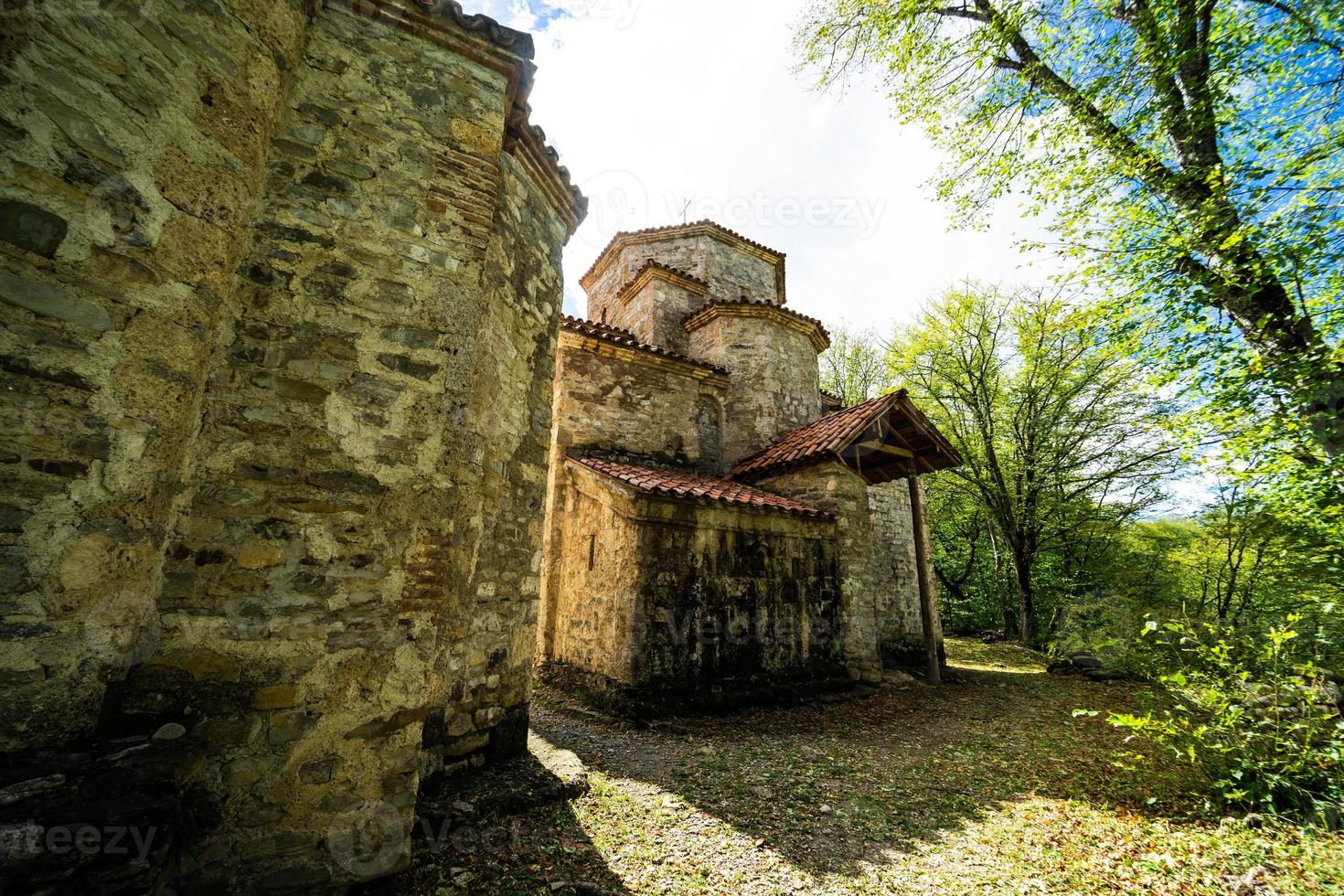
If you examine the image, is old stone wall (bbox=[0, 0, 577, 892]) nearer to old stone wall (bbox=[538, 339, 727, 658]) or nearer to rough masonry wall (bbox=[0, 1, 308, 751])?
rough masonry wall (bbox=[0, 1, 308, 751])

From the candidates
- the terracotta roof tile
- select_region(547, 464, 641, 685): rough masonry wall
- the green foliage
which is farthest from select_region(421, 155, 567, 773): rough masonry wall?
the green foliage

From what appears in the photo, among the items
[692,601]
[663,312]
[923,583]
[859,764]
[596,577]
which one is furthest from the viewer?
[663,312]

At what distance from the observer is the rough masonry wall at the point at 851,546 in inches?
331

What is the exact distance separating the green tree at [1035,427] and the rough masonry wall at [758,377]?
7.10 metres

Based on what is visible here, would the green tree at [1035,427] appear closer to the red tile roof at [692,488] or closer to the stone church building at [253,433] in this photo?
the red tile roof at [692,488]

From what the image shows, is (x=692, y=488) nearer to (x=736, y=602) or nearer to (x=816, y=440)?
(x=736, y=602)

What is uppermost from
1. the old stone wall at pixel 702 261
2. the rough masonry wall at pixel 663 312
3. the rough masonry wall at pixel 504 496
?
the old stone wall at pixel 702 261

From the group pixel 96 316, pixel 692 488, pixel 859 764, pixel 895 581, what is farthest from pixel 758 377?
pixel 96 316

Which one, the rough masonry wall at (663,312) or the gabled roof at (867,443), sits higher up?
the rough masonry wall at (663,312)

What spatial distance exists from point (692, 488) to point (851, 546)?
10.9 feet

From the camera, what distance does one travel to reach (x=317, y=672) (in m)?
2.57

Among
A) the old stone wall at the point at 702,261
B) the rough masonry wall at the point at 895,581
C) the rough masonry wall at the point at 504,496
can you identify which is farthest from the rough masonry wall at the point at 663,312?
the rough masonry wall at the point at 504,496

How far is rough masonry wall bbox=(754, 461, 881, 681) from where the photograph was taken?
8.41 meters

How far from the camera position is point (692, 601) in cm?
687
